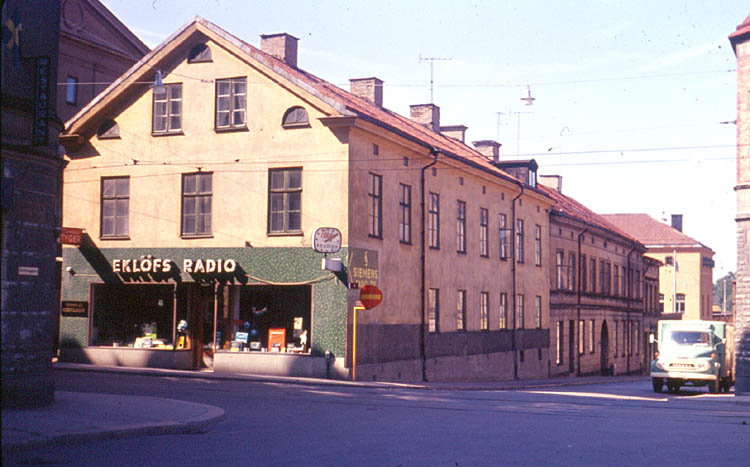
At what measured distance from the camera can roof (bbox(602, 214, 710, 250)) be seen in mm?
88062

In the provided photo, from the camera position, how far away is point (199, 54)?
1168 inches

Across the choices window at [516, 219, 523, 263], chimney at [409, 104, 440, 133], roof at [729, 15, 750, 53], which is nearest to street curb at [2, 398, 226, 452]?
roof at [729, 15, 750, 53]

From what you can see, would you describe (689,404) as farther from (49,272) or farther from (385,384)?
(49,272)

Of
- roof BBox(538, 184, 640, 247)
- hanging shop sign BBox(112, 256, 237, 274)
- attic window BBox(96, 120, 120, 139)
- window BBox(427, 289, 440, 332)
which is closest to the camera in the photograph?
hanging shop sign BBox(112, 256, 237, 274)

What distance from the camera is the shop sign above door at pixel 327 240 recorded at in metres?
26.8

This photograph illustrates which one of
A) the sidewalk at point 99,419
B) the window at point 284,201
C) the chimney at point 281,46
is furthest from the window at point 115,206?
the sidewalk at point 99,419

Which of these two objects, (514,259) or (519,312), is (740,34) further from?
(519,312)

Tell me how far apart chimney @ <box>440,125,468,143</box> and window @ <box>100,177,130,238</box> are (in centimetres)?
2061

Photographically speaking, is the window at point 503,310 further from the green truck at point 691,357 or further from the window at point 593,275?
the window at point 593,275

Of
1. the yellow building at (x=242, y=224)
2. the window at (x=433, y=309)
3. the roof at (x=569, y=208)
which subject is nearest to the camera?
the yellow building at (x=242, y=224)

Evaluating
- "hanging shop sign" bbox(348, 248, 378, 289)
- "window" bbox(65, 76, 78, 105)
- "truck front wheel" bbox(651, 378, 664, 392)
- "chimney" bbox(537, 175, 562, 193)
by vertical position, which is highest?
"window" bbox(65, 76, 78, 105)

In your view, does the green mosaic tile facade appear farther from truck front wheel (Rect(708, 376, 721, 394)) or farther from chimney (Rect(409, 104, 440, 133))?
chimney (Rect(409, 104, 440, 133))

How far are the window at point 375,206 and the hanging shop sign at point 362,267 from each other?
2.47 ft

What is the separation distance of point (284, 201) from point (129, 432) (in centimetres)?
1574
